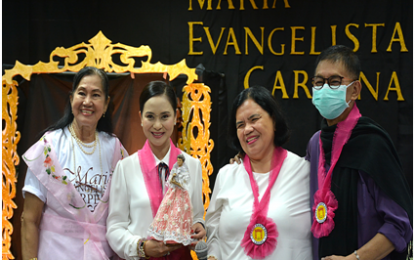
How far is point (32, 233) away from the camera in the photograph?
2.36 m

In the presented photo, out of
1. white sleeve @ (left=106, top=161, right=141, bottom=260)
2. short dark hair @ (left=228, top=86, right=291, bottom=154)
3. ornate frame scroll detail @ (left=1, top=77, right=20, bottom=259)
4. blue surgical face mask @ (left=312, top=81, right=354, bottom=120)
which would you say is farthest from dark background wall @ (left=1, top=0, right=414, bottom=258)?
blue surgical face mask @ (left=312, top=81, right=354, bottom=120)

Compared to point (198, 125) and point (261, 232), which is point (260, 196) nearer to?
point (261, 232)

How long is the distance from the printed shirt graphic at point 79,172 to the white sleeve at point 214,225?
662 millimetres

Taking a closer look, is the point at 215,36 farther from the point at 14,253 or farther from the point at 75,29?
the point at 14,253

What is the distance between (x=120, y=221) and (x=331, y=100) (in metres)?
1.24

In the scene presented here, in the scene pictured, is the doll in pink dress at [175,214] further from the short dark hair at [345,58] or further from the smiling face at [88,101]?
the short dark hair at [345,58]

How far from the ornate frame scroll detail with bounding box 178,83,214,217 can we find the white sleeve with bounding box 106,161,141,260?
1120 millimetres

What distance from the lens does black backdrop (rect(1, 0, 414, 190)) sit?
172 inches

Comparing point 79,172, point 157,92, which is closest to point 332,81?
point 157,92

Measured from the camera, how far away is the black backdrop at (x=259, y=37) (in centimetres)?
436

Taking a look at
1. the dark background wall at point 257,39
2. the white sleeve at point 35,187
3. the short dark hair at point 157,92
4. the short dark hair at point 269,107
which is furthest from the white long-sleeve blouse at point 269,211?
the dark background wall at point 257,39

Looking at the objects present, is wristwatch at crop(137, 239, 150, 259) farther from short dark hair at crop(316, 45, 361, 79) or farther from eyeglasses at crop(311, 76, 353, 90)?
short dark hair at crop(316, 45, 361, 79)

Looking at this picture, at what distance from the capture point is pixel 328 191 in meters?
2.02

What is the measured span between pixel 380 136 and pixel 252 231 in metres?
0.76
